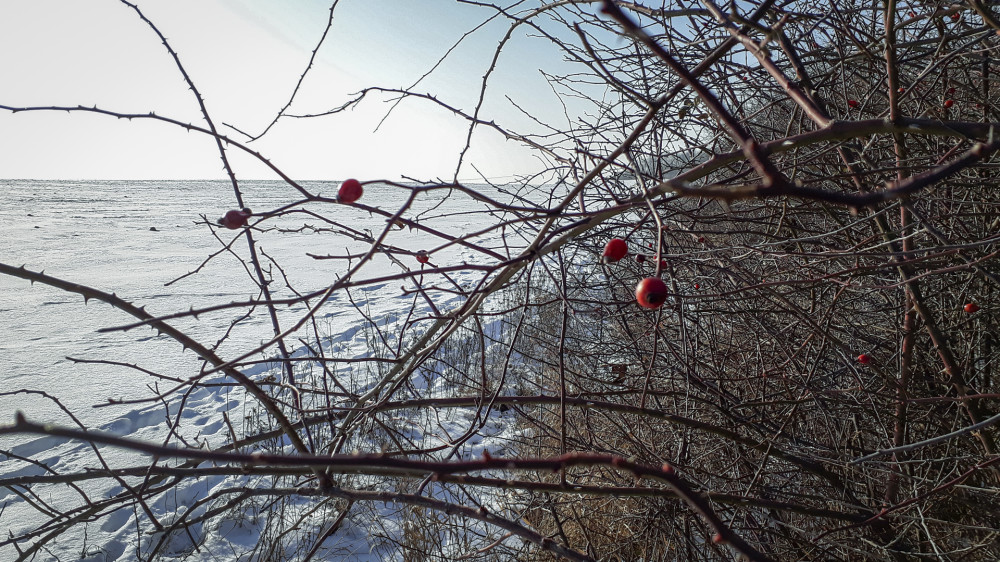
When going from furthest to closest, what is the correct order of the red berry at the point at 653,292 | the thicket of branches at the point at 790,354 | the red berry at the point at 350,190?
1. the thicket of branches at the point at 790,354
2. the red berry at the point at 350,190
3. the red berry at the point at 653,292

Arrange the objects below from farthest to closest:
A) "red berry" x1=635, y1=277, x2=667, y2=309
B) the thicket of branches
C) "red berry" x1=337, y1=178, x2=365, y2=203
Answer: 1. the thicket of branches
2. "red berry" x1=337, y1=178, x2=365, y2=203
3. "red berry" x1=635, y1=277, x2=667, y2=309

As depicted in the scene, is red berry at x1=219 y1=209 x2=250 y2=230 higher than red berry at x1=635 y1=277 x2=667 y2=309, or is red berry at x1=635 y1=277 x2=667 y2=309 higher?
red berry at x1=219 y1=209 x2=250 y2=230

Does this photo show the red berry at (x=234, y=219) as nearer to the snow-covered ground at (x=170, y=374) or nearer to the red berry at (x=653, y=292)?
the snow-covered ground at (x=170, y=374)

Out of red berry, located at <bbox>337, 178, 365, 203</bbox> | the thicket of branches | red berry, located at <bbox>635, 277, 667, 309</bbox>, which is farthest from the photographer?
the thicket of branches

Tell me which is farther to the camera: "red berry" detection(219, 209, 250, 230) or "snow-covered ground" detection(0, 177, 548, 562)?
"snow-covered ground" detection(0, 177, 548, 562)

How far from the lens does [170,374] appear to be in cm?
488

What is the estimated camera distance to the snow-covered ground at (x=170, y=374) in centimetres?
268

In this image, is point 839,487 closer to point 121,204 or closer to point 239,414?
point 239,414

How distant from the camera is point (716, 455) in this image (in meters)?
2.12

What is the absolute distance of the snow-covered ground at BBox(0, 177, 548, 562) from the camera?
8.78 feet

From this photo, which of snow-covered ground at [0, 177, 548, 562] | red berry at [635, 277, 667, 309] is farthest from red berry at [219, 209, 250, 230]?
red berry at [635, 277, 667, 309]

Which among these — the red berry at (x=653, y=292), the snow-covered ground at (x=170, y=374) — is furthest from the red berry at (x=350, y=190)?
the red berry at (x=653, y=292)

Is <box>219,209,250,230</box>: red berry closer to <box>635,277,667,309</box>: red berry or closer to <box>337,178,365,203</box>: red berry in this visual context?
<box>337,178,365,203</box>: red berry

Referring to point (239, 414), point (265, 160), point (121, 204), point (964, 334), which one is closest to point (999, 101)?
point (964, 334)
